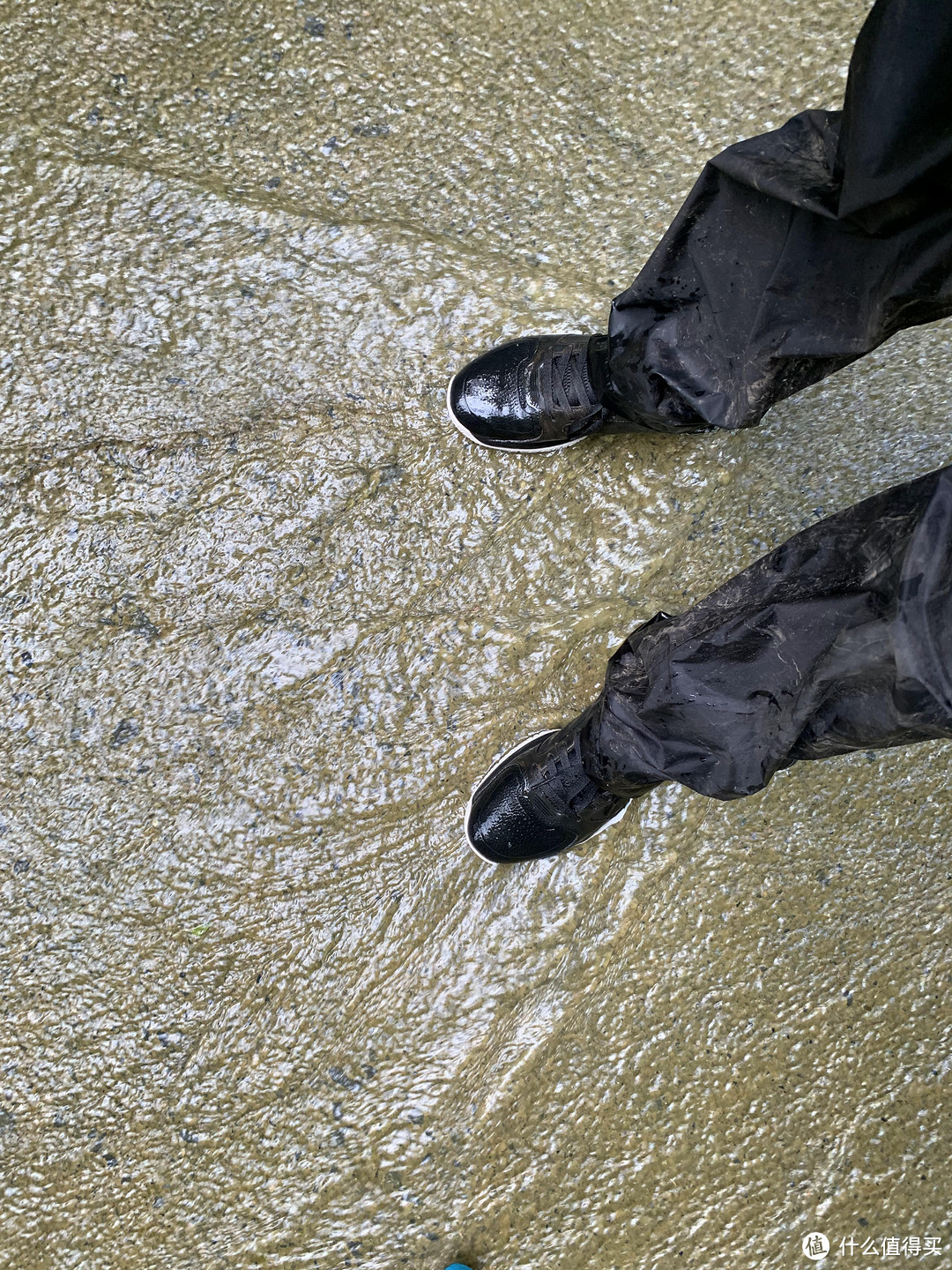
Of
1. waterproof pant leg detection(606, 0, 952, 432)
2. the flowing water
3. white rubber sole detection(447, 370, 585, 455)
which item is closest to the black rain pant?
waterproof pant leg detection(606, 0, 952, 432)

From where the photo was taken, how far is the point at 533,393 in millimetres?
1360

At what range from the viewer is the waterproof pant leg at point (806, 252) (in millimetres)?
742

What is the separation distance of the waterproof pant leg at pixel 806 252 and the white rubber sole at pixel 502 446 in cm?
16

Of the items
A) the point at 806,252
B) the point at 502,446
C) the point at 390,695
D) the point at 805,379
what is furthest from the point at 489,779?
the point at 806,252

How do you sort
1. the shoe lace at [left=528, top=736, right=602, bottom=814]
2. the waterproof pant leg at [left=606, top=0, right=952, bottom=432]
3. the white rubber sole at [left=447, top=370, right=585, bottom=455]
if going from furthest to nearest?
the white rubber sole at [left=447, top=370, right=585, bottom=455] < the shoe lace at [left=528, top=736, right=602, bottom=814] < the waterproof pant leg at [left=606, top=0, right=952, bottom=432]

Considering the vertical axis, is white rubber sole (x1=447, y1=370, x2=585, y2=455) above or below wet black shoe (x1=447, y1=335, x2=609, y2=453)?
below

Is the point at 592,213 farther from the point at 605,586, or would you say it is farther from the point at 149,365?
the point at 149,365

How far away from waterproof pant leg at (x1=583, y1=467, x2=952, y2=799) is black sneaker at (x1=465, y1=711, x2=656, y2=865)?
0.11 m

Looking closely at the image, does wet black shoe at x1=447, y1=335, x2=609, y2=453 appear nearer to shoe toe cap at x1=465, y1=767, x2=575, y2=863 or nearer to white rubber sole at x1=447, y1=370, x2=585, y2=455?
white rubber sole at x1=447, y1=370, x2=585, y2=455

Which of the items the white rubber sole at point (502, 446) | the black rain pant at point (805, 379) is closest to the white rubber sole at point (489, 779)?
the black rain pant at point (805, 379)

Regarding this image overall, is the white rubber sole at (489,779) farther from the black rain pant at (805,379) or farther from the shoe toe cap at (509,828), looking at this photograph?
the black rain pant at (805,379)

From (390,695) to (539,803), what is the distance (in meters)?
0.32

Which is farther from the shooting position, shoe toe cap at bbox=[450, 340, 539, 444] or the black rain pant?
shoe toe cap at bbox=[450, 340, 539, 444]

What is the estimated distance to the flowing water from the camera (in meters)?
1.36
